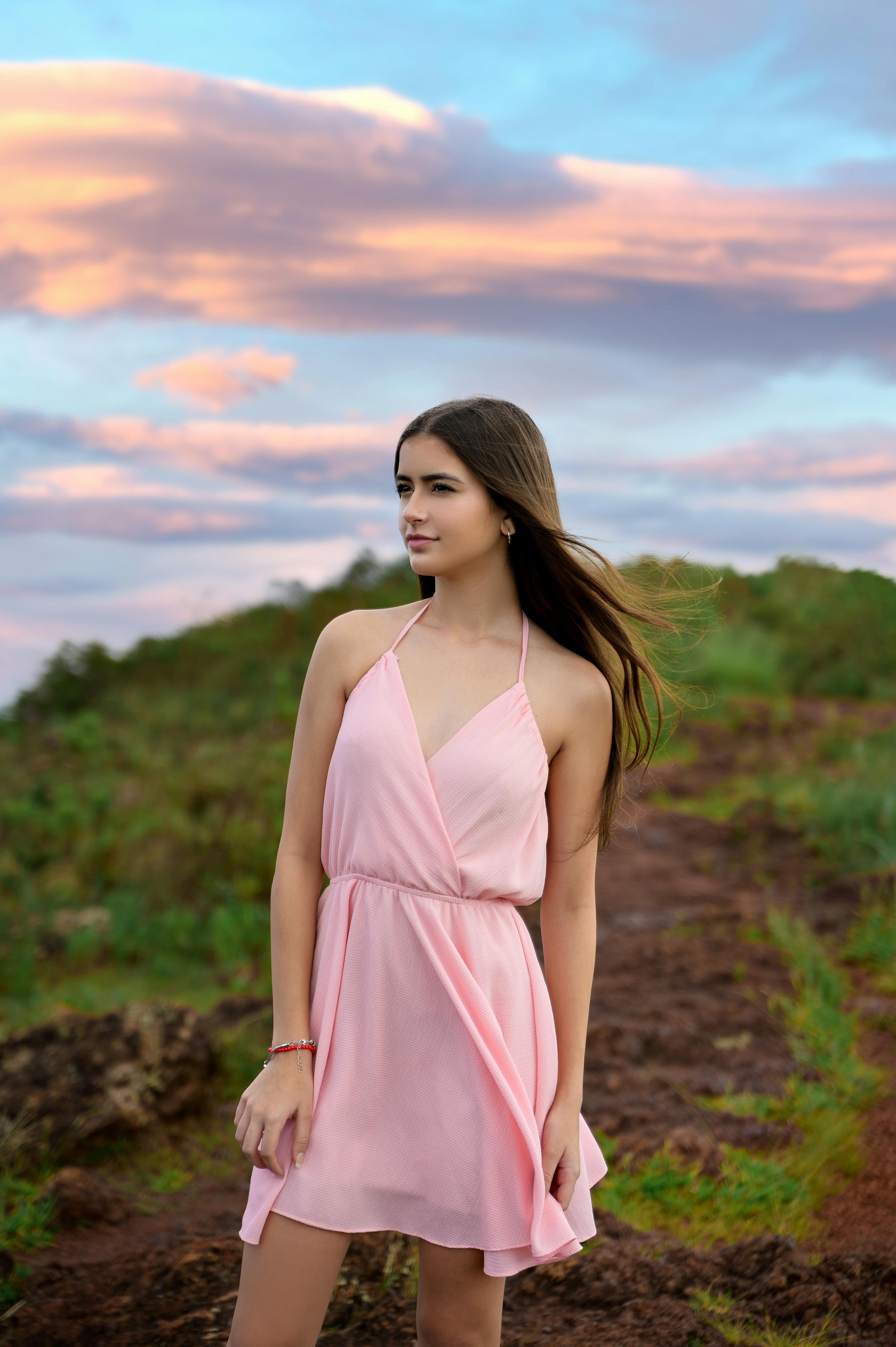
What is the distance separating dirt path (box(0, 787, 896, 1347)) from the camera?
9.99ft

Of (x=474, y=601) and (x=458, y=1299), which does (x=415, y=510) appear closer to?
(x=474, y=601)

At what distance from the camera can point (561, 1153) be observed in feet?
7.10

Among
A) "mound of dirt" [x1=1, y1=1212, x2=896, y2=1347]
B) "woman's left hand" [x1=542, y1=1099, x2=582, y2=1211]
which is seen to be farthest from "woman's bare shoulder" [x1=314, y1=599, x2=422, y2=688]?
"mound of dirt" [x1=1, y1=1212, x2=896, y2=1347]

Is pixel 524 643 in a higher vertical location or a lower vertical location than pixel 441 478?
lower

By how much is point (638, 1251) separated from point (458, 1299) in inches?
54.7

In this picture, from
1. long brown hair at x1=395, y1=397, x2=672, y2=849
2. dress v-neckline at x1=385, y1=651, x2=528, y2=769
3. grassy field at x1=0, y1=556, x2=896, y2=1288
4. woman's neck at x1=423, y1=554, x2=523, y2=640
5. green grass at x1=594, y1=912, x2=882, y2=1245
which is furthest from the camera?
grassy field at x1=0, y1=556, x2=896, y2=1288

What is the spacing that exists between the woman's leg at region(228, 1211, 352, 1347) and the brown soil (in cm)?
108

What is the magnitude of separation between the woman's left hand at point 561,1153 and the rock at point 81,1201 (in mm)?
2151

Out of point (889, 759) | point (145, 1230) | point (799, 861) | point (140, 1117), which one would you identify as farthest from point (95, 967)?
point (889, 759)

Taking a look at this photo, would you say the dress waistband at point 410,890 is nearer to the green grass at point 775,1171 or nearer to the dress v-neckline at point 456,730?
the dress v-neckline at point 456,730

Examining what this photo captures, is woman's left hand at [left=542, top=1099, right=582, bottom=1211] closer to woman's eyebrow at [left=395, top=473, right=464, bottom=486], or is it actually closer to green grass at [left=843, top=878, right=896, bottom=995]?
woman's eyebrow at [left=395, top=473, right=464, bottom=486]

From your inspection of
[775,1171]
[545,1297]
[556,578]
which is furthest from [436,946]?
[775,1171]

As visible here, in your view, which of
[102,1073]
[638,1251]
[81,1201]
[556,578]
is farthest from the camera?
[102,1073]

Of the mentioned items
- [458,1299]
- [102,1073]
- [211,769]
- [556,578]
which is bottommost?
[102,1073]
